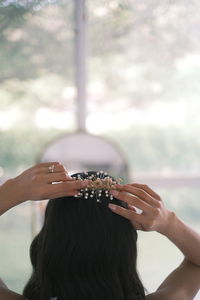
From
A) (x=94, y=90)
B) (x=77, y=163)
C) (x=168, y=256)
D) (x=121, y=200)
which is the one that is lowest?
(x=168, y=256)

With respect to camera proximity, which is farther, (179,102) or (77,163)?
(179,102)

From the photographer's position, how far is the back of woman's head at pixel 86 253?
1.04 metres

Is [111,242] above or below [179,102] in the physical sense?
below

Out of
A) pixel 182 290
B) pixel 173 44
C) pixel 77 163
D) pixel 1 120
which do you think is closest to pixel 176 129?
pixel 173 44

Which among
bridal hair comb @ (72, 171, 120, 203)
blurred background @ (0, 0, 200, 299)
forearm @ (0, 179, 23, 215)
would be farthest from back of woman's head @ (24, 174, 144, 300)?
blurred background @ (0, 0, 200, 299)

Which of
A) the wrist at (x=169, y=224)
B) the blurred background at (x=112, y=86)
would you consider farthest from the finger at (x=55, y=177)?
the blurred background at (x=112, y=86)

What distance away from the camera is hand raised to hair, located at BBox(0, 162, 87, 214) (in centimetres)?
106

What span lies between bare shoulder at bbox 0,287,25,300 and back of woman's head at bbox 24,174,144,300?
59 millimetres

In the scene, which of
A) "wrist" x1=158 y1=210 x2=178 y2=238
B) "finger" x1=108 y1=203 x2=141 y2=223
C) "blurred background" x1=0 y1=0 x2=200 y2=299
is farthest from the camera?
"blurred background" x1=0 y1=0 x2=200 y2=299

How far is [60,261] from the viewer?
1043mm

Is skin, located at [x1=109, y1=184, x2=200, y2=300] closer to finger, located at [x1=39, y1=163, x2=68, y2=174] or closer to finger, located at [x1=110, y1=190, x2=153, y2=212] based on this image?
finger, located at [x1=110, y1=190, x2=153, y2=212]

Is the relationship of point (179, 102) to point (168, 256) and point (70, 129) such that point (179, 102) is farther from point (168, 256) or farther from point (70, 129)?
point (168, 256)

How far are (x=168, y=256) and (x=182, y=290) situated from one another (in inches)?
33.7

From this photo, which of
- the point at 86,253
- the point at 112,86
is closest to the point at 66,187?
the point at 86,253
